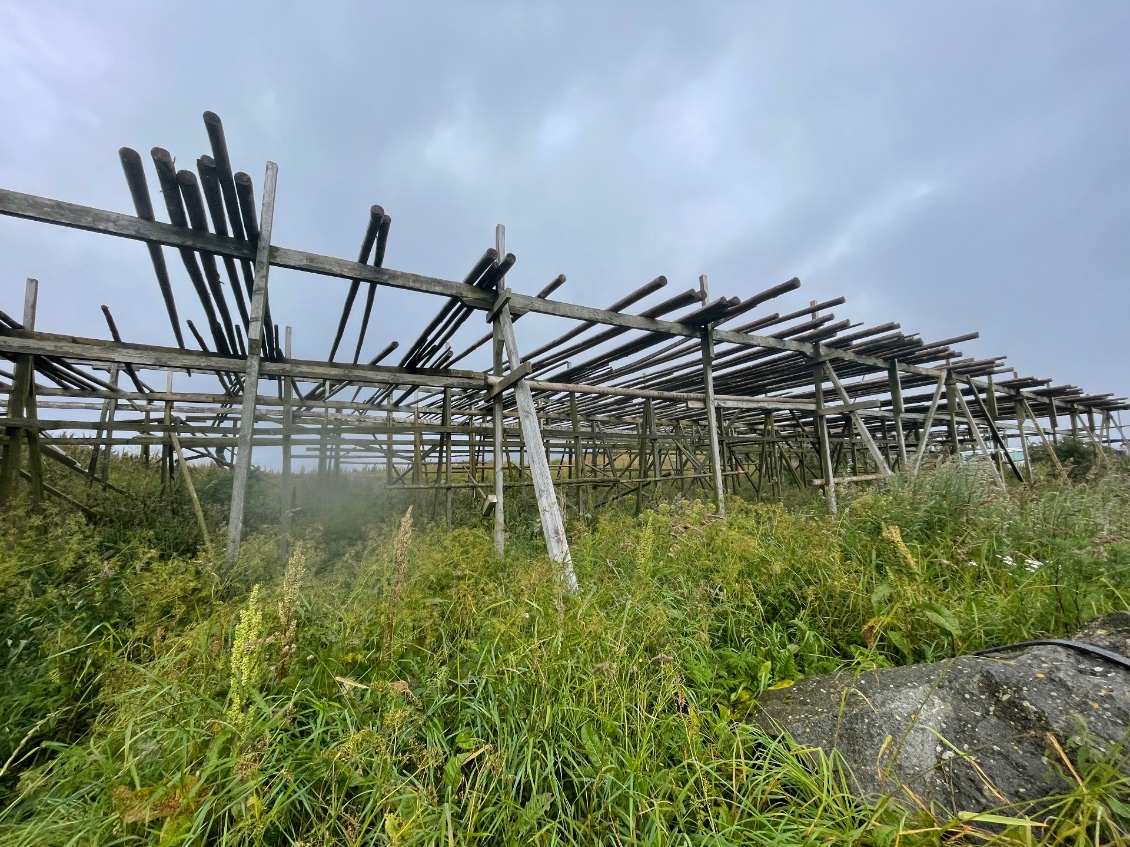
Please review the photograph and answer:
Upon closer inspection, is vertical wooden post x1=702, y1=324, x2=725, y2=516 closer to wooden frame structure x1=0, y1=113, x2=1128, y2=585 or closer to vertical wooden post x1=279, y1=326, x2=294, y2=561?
wooden frame structure x1=0, y1=113, x2=1128, y2=585

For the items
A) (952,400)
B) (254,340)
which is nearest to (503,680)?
(254,340)

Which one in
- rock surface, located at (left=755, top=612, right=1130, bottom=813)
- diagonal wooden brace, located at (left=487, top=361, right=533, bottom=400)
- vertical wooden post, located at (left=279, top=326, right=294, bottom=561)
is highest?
diagonal wooden brace, located at (left=487, top=361, right=533, bottom=400)

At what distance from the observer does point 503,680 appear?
2428 mm

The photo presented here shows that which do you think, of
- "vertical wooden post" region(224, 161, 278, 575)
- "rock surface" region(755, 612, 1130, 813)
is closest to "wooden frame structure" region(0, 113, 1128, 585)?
"vertical wooden post" region(224, 161, 278, 575)

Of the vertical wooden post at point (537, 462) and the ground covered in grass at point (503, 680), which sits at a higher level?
the vertical wooden post at point (537, 462)

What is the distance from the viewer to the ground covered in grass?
168 centimetres

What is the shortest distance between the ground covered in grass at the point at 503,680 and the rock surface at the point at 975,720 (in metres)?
0.16

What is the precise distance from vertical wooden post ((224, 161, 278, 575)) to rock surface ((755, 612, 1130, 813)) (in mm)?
5356

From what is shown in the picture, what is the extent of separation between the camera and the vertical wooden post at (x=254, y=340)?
15.1 feet

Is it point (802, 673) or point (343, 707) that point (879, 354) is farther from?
point (343, 707)

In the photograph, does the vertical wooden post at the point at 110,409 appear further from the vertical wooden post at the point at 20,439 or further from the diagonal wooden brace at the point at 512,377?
the diagonal wooden brace at the point at 512,377

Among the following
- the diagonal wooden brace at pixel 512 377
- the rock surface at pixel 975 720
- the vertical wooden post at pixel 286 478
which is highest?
the diagonal wooden brace at pixel 512 377

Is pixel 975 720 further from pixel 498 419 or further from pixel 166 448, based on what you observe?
pixel 166 448

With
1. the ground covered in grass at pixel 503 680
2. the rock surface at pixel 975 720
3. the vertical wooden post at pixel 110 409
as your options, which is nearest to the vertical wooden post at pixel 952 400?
the ground covered in grass at pixel 503 680
